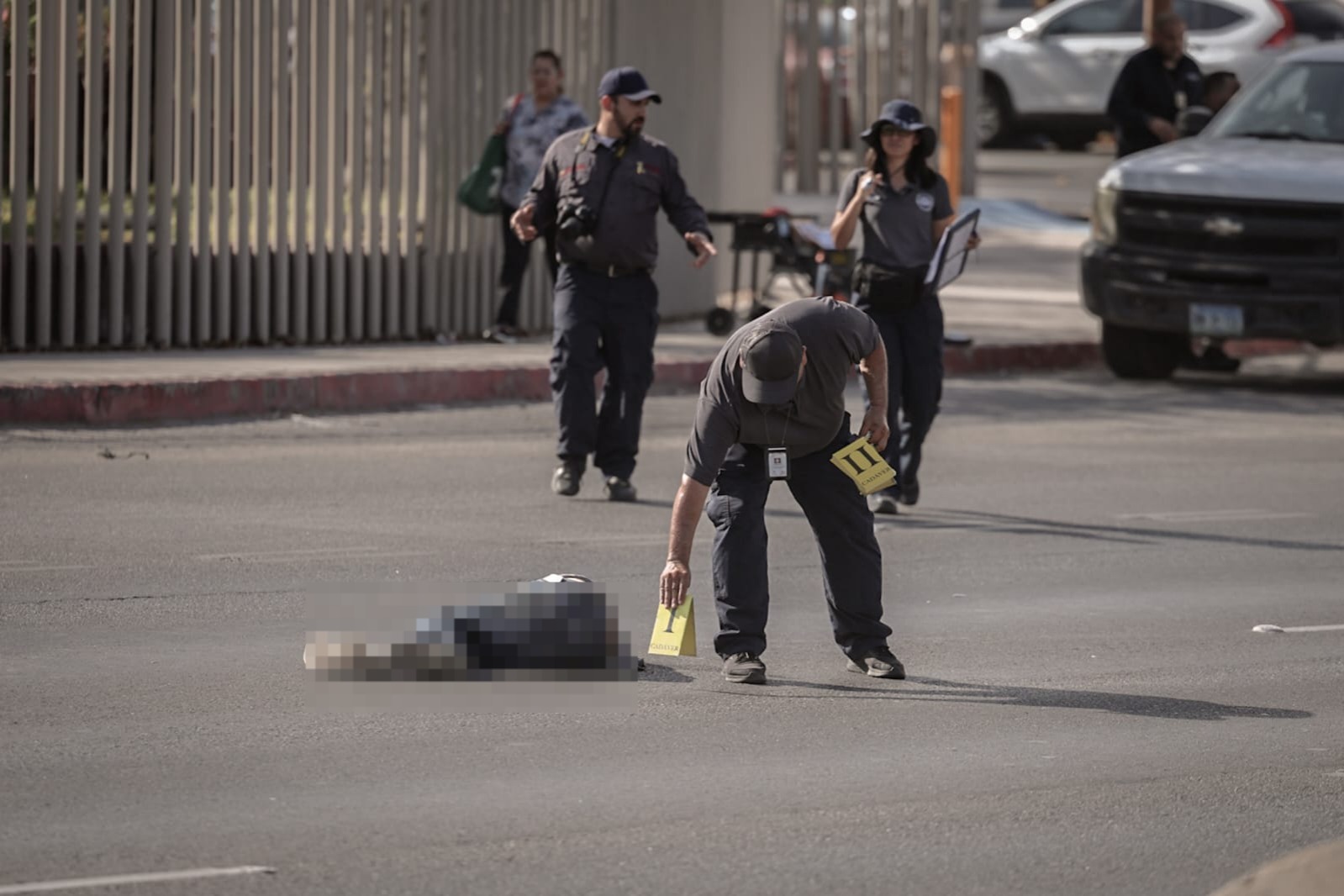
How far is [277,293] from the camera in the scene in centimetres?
1622

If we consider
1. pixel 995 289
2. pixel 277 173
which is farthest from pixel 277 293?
pixel 995 289

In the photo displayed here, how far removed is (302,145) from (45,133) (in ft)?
6.33

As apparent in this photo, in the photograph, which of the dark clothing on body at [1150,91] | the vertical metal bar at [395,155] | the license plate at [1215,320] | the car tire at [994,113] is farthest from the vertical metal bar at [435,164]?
the car tire at [994,113]

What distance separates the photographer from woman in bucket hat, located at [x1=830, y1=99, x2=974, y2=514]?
430 inches

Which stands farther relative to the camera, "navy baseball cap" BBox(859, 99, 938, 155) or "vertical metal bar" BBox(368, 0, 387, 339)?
"vertical metal bar" BBox(368, 0, 387, 339)

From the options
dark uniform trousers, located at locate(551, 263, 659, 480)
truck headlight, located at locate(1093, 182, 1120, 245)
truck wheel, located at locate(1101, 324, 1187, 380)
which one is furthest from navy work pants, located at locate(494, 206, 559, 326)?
dark uniform trousers, located at locate(551, 263, 659, 480)

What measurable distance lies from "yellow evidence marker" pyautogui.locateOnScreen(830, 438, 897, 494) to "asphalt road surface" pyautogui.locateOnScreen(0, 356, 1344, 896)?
675 mm

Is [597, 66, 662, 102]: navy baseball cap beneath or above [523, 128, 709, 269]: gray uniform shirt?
above

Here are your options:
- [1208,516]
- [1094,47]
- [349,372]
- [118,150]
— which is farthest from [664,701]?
[1094,47]

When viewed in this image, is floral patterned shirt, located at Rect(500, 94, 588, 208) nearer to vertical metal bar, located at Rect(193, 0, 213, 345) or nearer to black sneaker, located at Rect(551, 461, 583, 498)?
vertical metal bar, located at Rect(193, 0, 213, 345)

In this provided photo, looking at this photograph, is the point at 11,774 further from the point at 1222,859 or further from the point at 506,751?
the point at 1222,859

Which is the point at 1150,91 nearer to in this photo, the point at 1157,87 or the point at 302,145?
the point at 1157,87

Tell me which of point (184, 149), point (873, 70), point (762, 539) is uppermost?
point (873, 70)

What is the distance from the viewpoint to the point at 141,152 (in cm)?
1534
